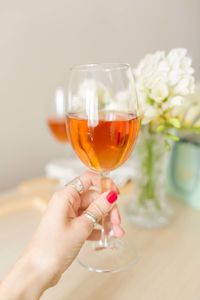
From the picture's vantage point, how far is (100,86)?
65 cm

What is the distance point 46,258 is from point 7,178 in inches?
34.3

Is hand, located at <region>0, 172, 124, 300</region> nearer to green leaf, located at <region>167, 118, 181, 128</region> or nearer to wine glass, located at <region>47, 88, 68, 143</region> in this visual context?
green leaf, located at <region>167, 118, 181, 128</region>

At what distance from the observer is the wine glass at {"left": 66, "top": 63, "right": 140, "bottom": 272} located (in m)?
0.61

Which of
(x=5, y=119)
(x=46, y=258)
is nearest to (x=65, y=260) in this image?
(x=46, y=258)

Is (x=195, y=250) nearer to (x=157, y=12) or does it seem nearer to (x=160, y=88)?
(x=160, y=88)

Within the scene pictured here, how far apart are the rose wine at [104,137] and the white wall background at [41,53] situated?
2.08ft

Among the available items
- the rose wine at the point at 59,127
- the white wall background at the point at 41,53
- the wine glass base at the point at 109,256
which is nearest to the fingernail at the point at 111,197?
the wine glass base at the point at 109,256

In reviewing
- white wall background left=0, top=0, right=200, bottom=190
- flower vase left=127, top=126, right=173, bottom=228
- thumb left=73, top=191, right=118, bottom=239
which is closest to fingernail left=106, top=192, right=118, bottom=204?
thumb left=73, top=191, right=118, bottom=239

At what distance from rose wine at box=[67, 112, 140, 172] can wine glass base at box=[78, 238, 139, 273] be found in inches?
6.6

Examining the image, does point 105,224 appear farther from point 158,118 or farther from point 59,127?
point 59,127

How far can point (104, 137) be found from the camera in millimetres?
612

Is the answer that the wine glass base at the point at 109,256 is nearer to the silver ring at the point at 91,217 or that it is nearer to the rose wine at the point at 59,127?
the silver ring at the point at 91,217

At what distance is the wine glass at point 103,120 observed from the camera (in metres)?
0.61

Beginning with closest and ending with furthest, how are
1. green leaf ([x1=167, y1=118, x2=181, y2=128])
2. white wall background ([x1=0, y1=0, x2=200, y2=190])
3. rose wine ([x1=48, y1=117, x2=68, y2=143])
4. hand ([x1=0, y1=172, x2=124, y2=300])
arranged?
hand ([x1=0, y1=172, x2=124, y2=300]), green leaf ([x1=167, y1=118, x2=181, y2=128]), rose wine ([x1=48, y1=117, x2=68, y2=143]), white wall background ([x1=0, y1=0, x2=200, y2=190])
